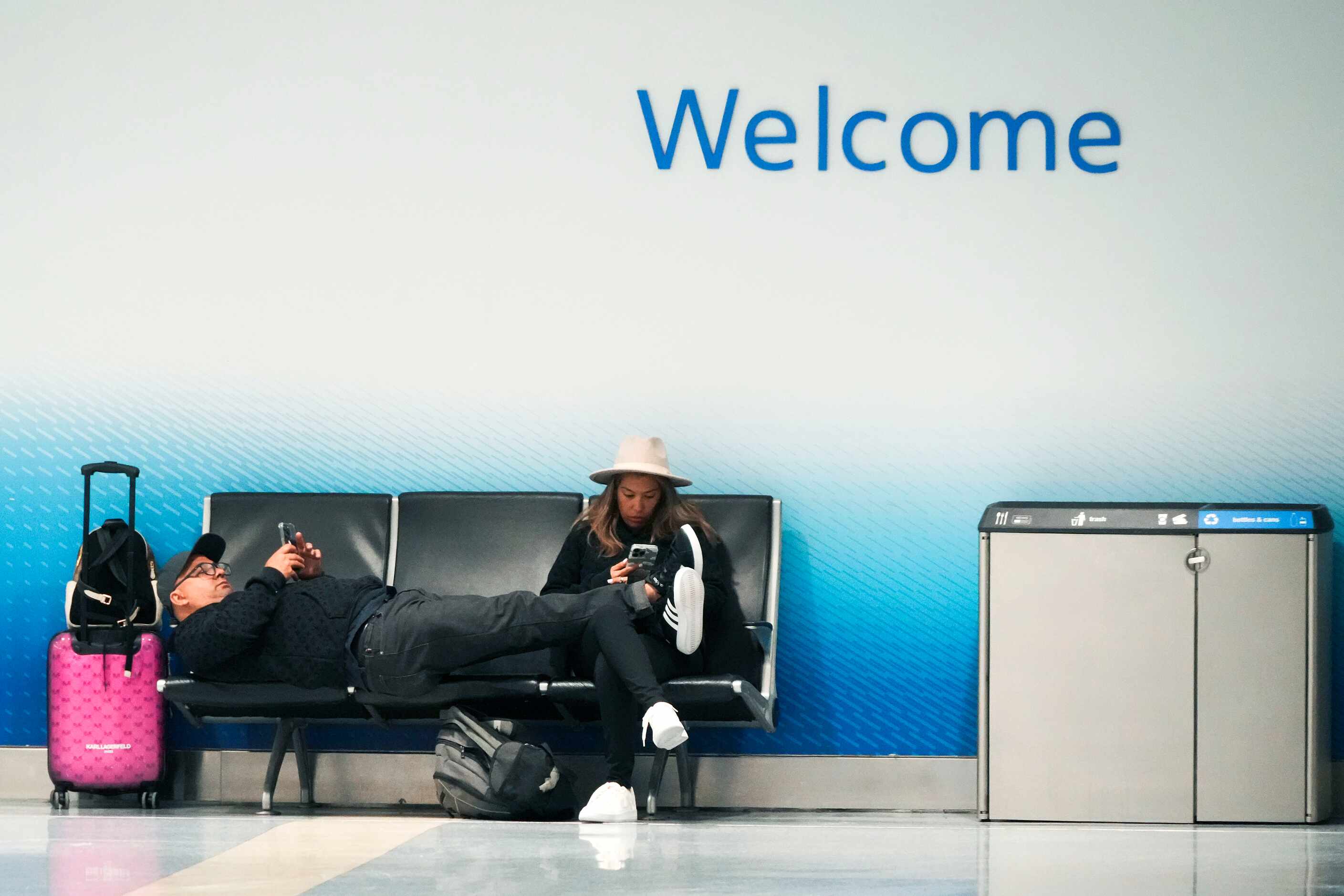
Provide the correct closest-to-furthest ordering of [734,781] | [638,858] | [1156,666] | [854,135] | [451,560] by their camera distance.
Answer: [638,858], [1156,666], [451,560], [734,781], [854,135]

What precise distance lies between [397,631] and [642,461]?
3.28ft

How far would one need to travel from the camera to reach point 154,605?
5207mm

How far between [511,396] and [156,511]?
1.33m

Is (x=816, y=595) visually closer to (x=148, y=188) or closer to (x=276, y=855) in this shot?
(x=276, y=855)

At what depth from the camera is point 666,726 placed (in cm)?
439

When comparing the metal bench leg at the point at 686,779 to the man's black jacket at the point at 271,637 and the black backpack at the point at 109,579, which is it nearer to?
the man's black jacket at the point at 271,637

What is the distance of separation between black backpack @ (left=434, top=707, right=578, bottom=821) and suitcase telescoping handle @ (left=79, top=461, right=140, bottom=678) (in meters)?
1.15

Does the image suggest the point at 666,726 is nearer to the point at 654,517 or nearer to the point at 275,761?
the point at 654,517

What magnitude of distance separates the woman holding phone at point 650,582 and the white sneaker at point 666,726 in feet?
0.72

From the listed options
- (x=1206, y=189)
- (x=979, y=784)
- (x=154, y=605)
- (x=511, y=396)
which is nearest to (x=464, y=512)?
(x=511, y=396)

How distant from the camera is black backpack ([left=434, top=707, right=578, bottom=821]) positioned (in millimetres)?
4594

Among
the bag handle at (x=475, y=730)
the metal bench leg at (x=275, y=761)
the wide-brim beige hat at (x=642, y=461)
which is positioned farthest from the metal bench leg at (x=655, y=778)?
the metal bench leg at (x=275, y=761)

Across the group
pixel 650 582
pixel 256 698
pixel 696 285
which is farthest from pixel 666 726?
pixel 696 285

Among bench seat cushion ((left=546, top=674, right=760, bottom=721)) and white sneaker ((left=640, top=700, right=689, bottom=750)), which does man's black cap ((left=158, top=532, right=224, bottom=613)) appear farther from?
white sneaker ((left=640, top=700, right=689, bottom=750))
